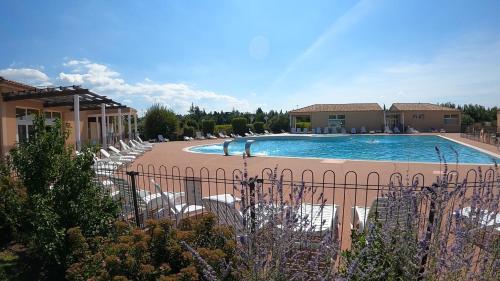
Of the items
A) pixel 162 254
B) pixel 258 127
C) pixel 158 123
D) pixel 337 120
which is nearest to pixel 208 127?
pixel 158 123

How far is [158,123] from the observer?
35.9 meters

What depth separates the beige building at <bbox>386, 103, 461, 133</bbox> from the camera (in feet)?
134

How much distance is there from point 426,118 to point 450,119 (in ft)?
8.57

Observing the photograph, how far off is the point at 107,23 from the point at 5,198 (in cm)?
783

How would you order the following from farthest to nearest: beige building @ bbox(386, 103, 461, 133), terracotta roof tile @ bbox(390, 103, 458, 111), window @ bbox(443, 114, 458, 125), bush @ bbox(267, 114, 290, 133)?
bush @ bbox(267, 114, 290, 133)
terracotta roof tile @ bbox(390, 103, 458, 111)
window @ bbox(443, 114, 458, 125)
beige building @ bbox(386, 103, 461, 133)

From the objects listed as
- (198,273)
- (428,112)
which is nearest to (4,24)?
(198,273)

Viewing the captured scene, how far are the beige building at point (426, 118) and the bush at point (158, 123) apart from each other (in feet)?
84.3

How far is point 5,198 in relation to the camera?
5.83 m

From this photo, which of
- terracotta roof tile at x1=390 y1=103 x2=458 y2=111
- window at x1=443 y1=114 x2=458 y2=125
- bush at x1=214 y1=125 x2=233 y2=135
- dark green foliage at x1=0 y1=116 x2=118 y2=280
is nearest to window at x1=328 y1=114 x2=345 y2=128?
terracotta roof tile at x1=390 y1=103 x2=458 y2=111

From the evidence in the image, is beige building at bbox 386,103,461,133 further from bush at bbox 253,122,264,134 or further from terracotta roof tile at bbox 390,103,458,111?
bush at bbox 253,122,264,134

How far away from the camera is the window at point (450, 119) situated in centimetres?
4103

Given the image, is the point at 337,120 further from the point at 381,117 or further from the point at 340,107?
the point at 381,117

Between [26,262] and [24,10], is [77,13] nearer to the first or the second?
[24,10]

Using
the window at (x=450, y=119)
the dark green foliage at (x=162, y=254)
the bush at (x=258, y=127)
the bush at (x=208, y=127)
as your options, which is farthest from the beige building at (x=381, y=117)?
the dark green foliage at (x=162, y=254)
